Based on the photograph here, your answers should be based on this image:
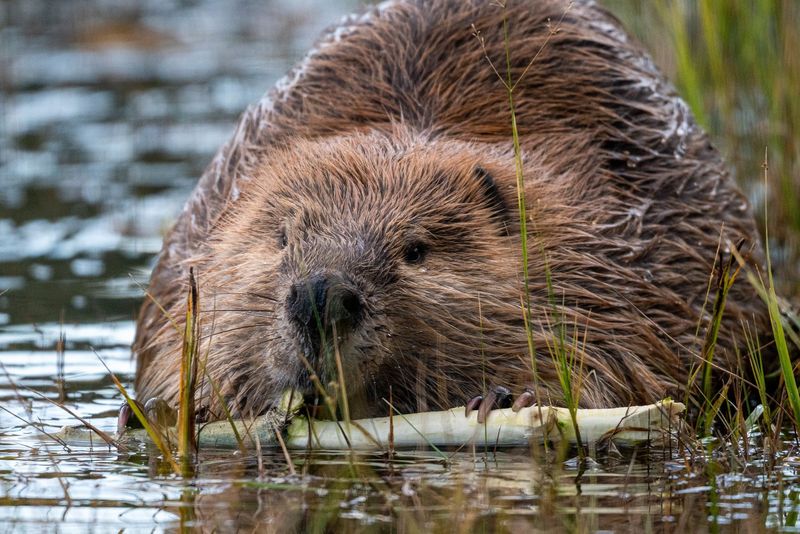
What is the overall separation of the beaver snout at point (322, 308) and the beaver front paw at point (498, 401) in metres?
0.37

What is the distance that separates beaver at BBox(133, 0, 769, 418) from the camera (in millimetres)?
3803

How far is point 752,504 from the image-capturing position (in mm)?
3215

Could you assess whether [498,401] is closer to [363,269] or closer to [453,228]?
[363,269]

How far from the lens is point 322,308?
3.46m

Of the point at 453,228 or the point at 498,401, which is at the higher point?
the point at 453,228

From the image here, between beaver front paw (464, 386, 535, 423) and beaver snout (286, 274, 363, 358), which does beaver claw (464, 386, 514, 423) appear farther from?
beaver snout (286, 274, 363, 358)

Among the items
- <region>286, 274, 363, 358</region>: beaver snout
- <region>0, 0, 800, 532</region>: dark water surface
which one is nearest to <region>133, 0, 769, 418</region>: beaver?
<region>286, 274, 363, 358</region>: beaver snout

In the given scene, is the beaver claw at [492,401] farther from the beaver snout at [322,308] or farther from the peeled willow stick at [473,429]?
the beaver snout at [322,308]

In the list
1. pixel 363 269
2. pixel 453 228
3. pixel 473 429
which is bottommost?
pixel 473 429

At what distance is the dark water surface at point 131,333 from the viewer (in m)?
3.14

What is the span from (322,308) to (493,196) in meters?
0.94

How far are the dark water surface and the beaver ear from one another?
841 mm

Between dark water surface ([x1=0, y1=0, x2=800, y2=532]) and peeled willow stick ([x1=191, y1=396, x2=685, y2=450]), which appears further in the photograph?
peeled willow stick ([x1=191, y1=396, x2=685, y2=450])

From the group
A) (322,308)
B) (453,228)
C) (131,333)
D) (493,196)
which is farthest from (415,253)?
(131,333)
